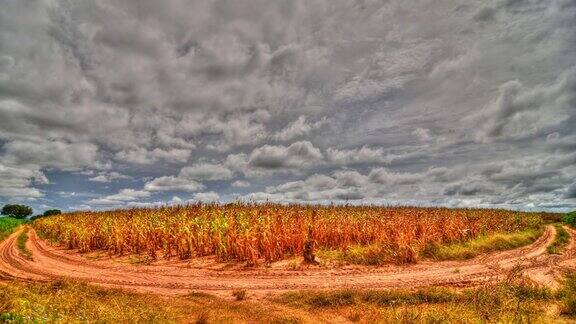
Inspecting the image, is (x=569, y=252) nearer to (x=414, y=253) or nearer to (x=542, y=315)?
(x=414, y=253)

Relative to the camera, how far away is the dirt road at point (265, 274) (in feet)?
54.0

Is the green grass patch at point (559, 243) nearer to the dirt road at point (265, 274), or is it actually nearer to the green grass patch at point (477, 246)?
the green grass patch at point (477, 246)

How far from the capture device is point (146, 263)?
21719 millimetres

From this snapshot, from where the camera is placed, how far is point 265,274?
60.6 feet

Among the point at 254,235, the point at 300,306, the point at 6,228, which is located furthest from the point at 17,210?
the point at 300,306

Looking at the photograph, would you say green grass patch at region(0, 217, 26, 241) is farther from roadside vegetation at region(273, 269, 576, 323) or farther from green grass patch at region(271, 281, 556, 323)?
roadside vegetation at region(273, 269, 576, 323)

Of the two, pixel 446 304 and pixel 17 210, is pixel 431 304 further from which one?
pixel 17 210

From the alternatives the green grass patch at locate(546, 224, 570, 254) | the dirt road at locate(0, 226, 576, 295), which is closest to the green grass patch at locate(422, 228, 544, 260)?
the dirt road at locate(0, 226, 576, 295)

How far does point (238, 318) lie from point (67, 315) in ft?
14.0

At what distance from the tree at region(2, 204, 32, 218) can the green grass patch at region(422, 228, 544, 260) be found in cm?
11619

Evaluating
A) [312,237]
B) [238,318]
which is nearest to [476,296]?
[238,318]

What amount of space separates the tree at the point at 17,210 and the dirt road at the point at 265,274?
101 meters

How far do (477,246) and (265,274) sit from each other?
50.9 feet

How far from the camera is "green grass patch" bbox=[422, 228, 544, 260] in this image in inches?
921
